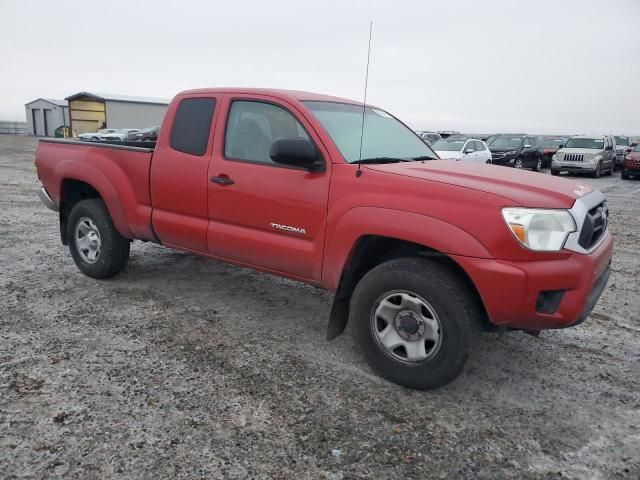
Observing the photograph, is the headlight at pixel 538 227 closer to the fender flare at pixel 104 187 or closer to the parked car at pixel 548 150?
the fender flare at pixel 104 187

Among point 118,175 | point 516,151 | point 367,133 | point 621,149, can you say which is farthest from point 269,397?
point 621,149

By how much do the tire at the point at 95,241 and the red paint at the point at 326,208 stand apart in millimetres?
232

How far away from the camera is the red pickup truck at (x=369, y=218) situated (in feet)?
9.26

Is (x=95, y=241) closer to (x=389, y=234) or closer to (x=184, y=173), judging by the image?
(x=184, y=173)

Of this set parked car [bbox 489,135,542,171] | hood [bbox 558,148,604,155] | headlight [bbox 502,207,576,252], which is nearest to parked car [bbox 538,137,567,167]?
parked car [bbox 489,135,542,171]

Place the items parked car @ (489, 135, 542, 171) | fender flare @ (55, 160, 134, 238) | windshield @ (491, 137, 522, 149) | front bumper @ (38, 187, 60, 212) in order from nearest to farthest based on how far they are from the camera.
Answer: fender flare @ (55, 160, 134, 238) < front bumper @ (38, 187, 60, 212) < parked car @ (489, 135, 542, 171) < windshield @ (491, 137, 522, 149)

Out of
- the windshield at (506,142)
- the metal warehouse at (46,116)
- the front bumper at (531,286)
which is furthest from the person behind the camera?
the metal warehouse at (46,116)

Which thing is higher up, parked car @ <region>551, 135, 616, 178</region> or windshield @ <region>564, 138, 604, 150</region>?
windshield @ <region>564, 138, 604, 150</region>

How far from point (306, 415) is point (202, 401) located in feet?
2.11

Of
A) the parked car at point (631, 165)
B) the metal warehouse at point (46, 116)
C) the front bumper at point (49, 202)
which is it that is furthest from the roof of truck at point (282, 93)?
the metal warehouse at point (46, 116)

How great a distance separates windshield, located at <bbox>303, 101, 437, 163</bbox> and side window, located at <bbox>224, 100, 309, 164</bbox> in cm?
24

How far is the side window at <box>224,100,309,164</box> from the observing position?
379cm

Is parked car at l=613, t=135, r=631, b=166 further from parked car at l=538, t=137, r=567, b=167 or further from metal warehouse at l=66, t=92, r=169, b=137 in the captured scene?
metal warehouse at l=66, t=92, r=169, b=137

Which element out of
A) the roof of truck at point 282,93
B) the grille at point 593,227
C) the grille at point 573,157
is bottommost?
the grille at point 573,157
